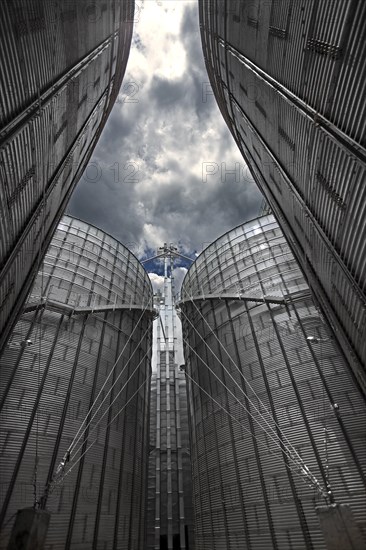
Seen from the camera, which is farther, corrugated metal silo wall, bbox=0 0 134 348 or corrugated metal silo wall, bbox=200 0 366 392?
corrugated metal silo wall, bbox=0 0 134 348

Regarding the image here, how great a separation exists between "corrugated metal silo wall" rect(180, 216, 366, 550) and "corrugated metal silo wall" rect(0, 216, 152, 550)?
3.75 m

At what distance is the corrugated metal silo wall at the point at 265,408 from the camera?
14.2 m

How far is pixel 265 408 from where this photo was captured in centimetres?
1717

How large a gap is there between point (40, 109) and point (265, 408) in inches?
583

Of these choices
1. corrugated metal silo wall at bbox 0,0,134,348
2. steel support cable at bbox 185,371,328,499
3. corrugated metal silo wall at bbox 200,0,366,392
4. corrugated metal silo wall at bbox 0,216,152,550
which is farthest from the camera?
corrugated metal silo wall at bbox 0,216,152,550

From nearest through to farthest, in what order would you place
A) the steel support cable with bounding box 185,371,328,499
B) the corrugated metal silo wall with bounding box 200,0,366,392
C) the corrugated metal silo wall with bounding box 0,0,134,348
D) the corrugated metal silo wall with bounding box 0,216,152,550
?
the corrugated metal silo wall with bounding box 200,0,366,392, the corrugated metal silo wall with bounding box 0,0,134,348, the steel support cable with bounding box 185,371,328,499, the corrugated metal silo wall with bounding box 0,216,152,550

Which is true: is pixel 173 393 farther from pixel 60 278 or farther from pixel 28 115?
pixel 28 115

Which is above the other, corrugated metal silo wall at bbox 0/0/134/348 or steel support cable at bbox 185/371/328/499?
corrugated metal silo wall at bbox 0/0/134/348

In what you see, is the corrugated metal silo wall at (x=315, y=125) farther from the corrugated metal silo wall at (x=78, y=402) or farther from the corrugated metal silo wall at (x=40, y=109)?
the corrugated metal silo wall at (x=78, y=402)

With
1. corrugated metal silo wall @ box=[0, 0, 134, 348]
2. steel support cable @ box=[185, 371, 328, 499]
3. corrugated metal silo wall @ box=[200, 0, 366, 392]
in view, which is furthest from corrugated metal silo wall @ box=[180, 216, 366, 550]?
corrugated metal silo wall @ box=[0, 0, 134, 348]

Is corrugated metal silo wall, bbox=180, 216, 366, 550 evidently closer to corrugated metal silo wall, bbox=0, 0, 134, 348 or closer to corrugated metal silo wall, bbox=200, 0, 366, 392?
corrugated metal silo wall, bbox=200, 0, 366, 392

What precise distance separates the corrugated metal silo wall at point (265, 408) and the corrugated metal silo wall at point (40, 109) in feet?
36.3

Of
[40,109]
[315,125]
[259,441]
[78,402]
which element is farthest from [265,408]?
[40,109]

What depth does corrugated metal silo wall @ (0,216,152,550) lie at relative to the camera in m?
14.2
